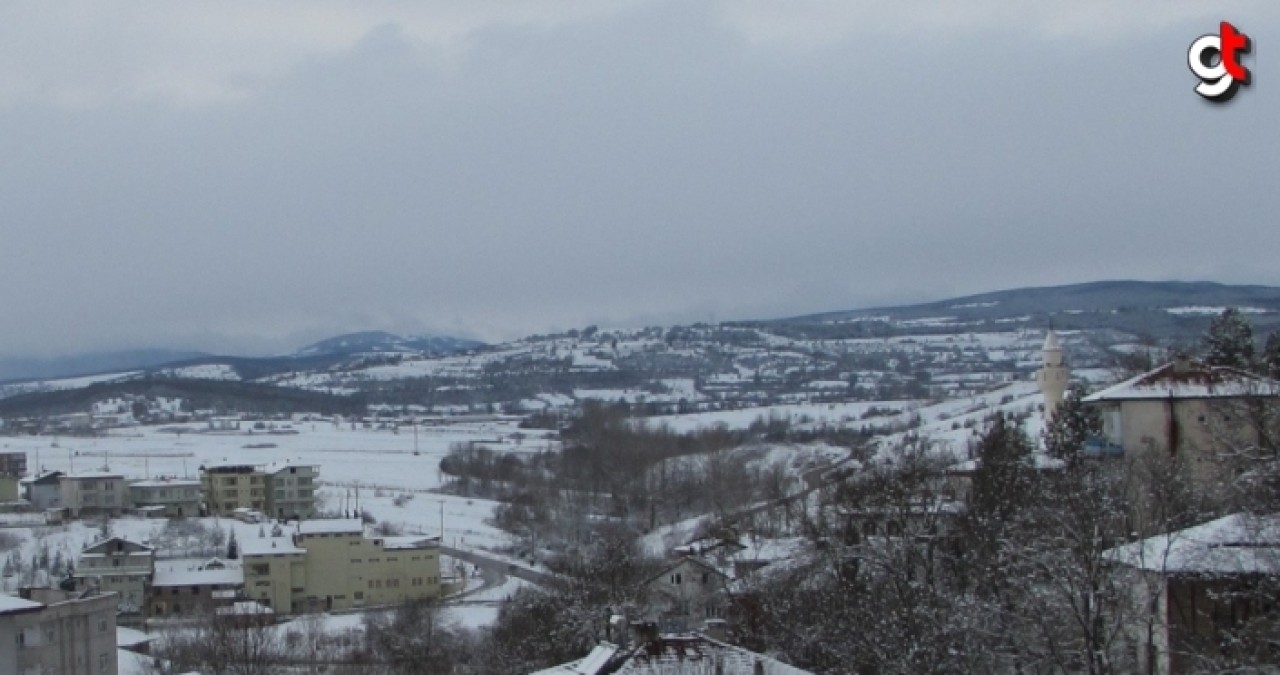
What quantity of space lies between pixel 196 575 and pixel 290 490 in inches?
922

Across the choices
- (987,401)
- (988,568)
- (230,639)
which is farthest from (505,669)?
A: (987,401)

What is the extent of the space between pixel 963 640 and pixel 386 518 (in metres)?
64.8

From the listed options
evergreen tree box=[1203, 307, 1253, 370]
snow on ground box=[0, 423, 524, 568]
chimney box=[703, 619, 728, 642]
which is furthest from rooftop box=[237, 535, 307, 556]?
chimney box=[703, 619, 728, 642]

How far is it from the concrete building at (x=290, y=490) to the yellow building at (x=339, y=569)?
21.0 meters

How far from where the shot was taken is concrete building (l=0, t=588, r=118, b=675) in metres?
33.3

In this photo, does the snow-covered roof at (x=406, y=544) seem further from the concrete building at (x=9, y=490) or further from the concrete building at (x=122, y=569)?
the concrete building at (x=9, y=490)

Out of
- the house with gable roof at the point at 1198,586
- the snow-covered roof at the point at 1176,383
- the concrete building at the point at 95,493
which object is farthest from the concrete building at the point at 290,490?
the house with gable roof at the point at 1198,586

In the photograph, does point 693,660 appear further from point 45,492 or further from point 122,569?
point 45,492

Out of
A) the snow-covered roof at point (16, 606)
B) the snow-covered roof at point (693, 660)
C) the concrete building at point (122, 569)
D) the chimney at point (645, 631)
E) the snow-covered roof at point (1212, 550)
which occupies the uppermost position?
the snow-covered roof at point (1212, 550)

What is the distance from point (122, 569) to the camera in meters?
55.8

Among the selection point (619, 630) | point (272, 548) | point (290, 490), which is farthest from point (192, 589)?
point (619, 630)

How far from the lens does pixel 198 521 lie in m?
71.7

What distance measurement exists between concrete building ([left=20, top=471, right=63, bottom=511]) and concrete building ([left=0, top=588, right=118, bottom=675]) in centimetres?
4320

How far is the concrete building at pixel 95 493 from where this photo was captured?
75.3 m
